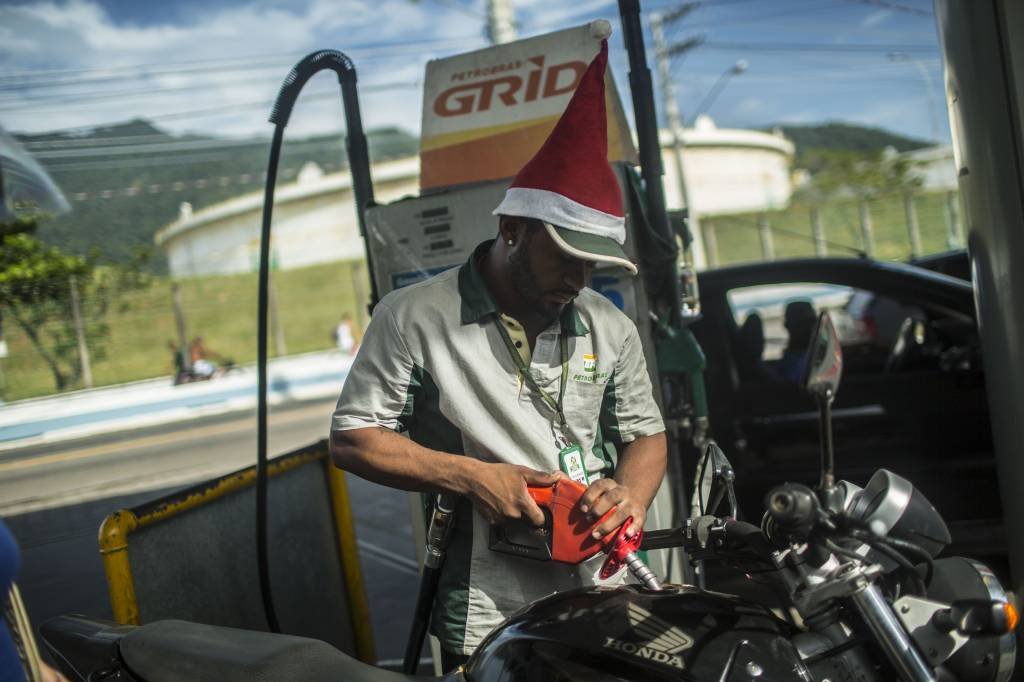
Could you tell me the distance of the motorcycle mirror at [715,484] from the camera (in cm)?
195

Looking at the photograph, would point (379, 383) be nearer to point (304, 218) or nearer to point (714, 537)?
point (714, 537)

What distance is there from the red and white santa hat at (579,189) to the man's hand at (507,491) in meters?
0.48

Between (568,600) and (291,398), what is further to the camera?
(291,398)

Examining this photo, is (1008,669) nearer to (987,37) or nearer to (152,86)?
(987,37)

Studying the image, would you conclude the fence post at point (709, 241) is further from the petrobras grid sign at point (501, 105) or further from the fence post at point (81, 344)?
the petrobras grid sign at point (501, 105)

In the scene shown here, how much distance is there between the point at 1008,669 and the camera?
1416mm

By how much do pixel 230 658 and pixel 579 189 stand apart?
1.23 metres

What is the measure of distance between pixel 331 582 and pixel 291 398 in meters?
16.6

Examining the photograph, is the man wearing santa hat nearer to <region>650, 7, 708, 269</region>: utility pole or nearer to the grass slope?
the grass slope

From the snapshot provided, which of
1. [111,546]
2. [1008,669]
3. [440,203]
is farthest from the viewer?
[440,203]

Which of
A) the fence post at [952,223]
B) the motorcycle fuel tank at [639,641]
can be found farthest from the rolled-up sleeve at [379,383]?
the fence post at [952,223]

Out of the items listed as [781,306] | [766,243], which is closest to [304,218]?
[766,243]

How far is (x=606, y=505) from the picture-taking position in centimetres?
Answer: 177

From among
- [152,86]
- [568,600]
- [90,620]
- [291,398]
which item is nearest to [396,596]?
[90,620]
